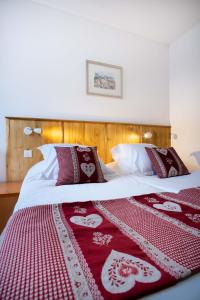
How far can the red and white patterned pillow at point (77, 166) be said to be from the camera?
1.46 metres

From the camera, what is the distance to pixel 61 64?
7.16 ft

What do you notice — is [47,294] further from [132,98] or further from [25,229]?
[132,98]

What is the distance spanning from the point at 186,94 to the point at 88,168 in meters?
2.06

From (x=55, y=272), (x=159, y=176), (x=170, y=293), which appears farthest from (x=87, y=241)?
(x=159, y=176)

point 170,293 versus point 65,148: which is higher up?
point 65,148

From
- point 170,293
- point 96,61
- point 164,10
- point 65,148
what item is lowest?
point 170,293

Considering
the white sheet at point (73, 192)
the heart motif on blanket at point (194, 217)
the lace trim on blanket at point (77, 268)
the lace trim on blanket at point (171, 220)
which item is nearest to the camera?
the lace trim on blanket at point (77, 268)

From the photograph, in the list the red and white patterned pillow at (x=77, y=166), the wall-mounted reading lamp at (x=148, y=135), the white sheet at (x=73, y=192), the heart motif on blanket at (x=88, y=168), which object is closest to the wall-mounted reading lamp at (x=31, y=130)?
the red and white patterned pillow at (x=77, y=166)

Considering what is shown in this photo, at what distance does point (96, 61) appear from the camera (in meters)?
2.36

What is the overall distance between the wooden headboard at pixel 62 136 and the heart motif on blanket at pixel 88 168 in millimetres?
723

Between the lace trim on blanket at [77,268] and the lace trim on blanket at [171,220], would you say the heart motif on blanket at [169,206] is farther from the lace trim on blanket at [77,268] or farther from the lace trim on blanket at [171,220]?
the lace trim on blanket at [77,268]

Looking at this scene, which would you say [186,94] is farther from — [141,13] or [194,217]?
[194,217]

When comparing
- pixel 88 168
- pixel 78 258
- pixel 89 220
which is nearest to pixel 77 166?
pixel 88 168

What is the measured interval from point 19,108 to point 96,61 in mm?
1199
